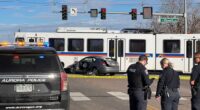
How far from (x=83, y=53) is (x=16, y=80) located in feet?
93.8

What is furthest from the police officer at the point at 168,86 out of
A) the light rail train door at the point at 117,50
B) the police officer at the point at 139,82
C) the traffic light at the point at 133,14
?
the traffic light at the point at 133,14

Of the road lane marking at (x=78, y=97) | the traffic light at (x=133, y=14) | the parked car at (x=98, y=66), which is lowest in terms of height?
the road lane marking at (x=78, y=97)

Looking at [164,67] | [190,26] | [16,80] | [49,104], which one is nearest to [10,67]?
[16,80]

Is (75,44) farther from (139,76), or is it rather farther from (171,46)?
(139,76)

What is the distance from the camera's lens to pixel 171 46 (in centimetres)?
3838

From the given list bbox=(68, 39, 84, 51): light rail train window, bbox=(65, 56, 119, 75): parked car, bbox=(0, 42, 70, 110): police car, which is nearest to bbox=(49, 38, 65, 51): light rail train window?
bbox=(68, 39, 84, 51): light rail train window

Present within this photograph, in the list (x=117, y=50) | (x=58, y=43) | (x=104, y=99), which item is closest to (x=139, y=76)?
(x=104, y=99)

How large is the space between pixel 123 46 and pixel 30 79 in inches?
1132

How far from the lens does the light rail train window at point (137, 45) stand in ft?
126

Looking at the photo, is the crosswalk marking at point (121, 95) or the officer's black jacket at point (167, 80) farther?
the crosswalk marking at point (121, 95)

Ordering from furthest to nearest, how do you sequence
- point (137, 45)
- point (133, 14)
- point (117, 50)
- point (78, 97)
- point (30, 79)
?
point (133, 14)
point (137, 45)
point (117, 50)
point (78, 97)
point (30, 79)

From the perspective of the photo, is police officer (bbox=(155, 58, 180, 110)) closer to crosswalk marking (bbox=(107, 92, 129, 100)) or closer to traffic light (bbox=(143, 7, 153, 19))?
crosswalk marking (bbox=(107, 92, 129, 100))

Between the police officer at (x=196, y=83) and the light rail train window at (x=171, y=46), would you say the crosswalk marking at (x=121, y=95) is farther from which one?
the light rail train window at (x=171, y=46)

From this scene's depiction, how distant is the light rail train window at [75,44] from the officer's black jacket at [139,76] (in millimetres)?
27493
